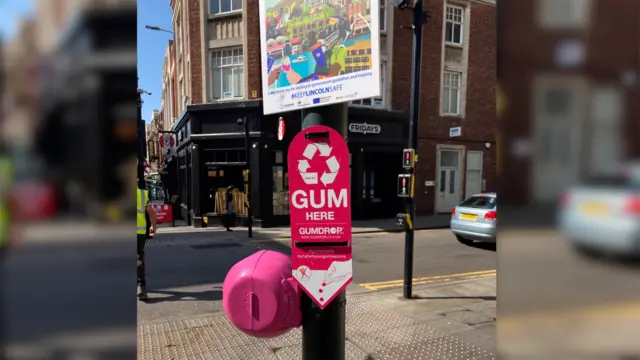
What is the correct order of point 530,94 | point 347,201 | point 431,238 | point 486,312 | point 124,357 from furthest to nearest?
1. point 431,238
2. point 486,312
3. point 347,201
4. point 530,94
5. point 124,357

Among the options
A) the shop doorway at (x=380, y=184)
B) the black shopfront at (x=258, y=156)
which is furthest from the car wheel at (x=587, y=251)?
the shop doorway at (x=380, y=184)

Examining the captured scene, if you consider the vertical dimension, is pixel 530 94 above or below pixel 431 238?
above

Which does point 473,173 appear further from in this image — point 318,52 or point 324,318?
point 318,52

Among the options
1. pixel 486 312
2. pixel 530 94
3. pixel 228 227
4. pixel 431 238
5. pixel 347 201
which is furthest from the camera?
pixel 228 227

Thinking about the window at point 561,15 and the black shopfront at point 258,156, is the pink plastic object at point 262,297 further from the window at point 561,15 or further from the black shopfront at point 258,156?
the black shopfront at point 258,156

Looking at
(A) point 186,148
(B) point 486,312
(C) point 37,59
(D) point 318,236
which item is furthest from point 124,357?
(A) point 186,148

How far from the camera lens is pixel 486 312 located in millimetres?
4770

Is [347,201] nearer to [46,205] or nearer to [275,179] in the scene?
[46,205]

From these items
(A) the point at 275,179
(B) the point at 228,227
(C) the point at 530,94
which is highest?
(C) the point at 530,94

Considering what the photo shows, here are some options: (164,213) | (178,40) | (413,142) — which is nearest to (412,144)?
(413,142)

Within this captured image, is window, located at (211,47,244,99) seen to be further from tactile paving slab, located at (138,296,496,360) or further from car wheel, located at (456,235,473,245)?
tactile paving slab, located at (138,296,496,360)

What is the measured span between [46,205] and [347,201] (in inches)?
49.0

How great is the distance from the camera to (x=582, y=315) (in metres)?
1.05

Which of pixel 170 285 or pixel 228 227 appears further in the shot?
pixel 228 227
